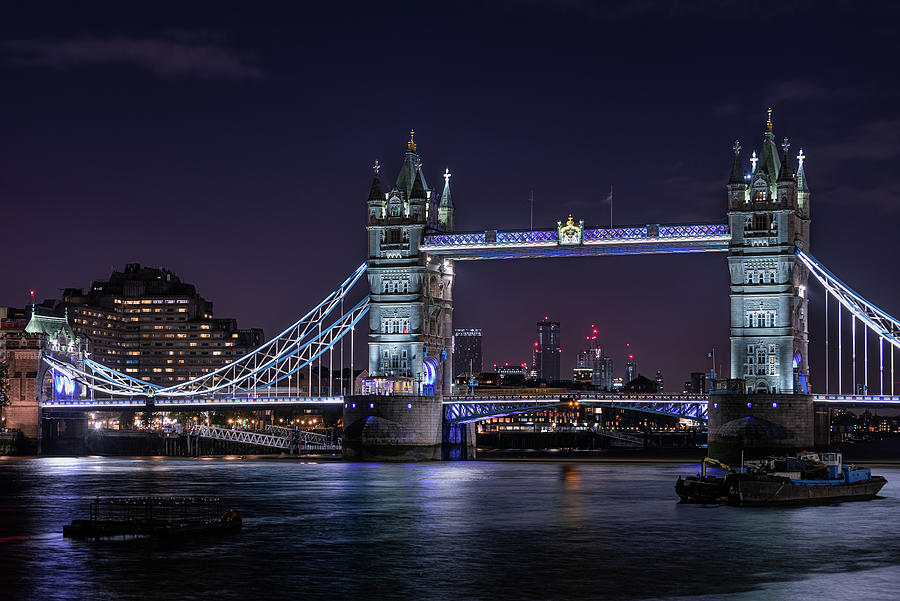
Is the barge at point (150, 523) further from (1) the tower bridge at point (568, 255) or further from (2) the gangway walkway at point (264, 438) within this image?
(2) the gangway walkway at point (264, 438)

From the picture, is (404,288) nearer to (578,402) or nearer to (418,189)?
(418,189)

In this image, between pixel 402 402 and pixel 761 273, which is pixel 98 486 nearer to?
pixel 402 402

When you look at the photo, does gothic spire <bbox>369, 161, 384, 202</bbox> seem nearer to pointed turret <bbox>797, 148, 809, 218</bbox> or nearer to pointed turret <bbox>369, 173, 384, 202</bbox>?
pointed turret <bbox>369, 173, 384, 202</bbox>

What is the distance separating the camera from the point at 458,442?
136500 mm

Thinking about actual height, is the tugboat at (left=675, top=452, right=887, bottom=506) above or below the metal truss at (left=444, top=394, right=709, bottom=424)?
below

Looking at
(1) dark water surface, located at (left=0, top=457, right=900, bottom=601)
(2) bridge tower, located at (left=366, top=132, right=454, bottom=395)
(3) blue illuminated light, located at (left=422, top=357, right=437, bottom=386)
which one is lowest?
(1) dark water surface, located at (left=0, top=457, right=900, bottom=601)

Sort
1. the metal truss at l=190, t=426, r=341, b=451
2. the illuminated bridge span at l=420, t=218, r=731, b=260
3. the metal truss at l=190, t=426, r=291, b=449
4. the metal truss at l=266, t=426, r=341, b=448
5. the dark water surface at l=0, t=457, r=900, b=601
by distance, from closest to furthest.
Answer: the dark water surface at l=0, t=457, r=900, b=601, the illuminated bridge span at l=420, t=218, r=731, b=260, the metal truss at l=190, t=426, r=341, b=451, the metal truss at l=190, t=426, r=291, b=449, the metal truss at l=266, t=426, r=341, b=448

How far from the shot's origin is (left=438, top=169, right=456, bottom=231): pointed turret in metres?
138

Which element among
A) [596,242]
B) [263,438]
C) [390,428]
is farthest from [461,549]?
[263,438]

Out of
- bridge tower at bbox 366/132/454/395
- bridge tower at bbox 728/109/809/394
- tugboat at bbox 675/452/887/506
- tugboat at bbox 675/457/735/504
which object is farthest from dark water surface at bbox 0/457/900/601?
bridge tower at bbox 366/132/454/395

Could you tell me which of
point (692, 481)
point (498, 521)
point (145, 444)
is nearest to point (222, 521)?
point (498, 521)

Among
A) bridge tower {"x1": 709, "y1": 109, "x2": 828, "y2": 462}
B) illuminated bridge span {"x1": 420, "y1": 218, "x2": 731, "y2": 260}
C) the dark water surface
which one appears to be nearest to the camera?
the dark water surface

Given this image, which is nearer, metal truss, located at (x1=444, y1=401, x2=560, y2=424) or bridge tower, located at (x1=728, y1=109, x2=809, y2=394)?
bridge tower, located at (x1=728, y1=109, x2=809, y2=394)

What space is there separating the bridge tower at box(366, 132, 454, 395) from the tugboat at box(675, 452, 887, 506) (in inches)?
2080
